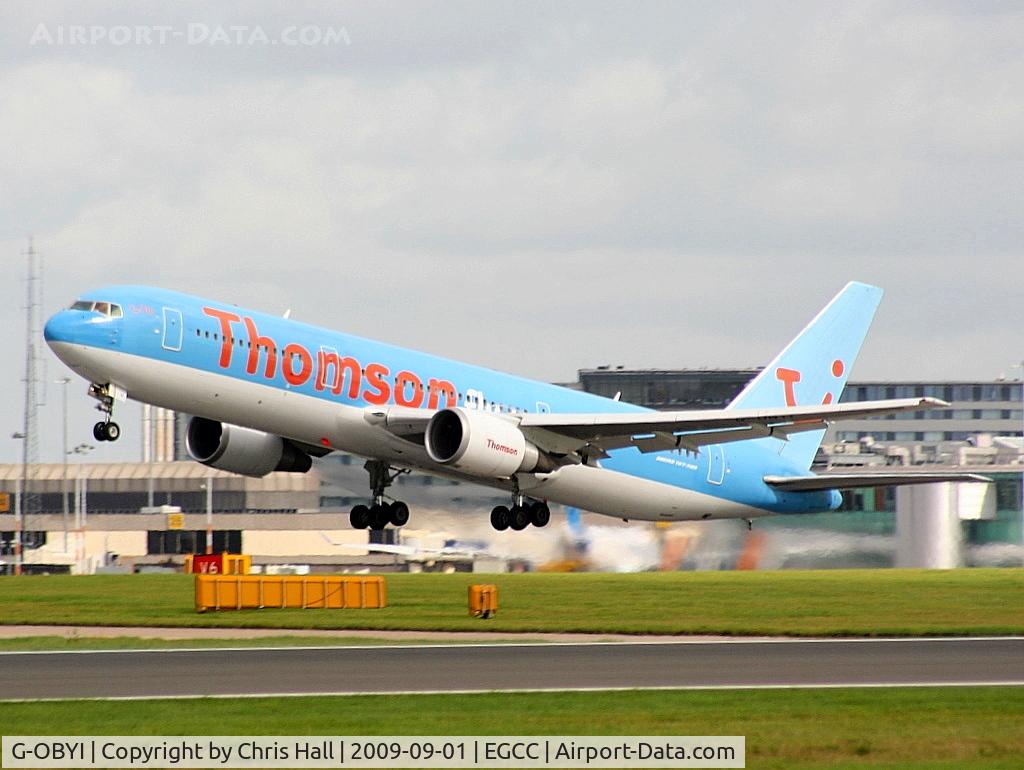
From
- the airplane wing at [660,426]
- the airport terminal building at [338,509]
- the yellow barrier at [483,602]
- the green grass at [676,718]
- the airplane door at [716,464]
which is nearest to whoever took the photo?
the green grass at [676,718]

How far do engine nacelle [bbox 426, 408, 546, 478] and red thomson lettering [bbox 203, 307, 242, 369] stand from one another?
193 inches

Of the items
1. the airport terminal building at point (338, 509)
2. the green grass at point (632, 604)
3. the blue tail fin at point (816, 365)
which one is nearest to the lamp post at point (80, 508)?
the airport terminal building at point (338, 509)

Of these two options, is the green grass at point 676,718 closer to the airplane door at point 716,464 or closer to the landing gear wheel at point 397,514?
the landing gear wheel at point 397,514

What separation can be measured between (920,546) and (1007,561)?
335 centimetres

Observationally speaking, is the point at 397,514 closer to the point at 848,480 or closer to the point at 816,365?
the point at 848,480

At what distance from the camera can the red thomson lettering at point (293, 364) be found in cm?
3594

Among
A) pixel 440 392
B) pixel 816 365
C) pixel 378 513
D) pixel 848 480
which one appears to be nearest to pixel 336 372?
pixel 440 392

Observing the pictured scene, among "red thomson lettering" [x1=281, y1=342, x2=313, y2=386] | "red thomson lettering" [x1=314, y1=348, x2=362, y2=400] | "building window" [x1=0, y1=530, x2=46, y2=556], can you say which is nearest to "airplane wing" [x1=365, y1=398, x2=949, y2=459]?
"red thomson lettering" [x1=314, y1=348, x2=362, y2=400]

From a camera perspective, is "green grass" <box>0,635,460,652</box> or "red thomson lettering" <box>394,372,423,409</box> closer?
"green grass" <box>0,635,460,652</box>

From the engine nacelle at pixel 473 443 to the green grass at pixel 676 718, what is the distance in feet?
36.9

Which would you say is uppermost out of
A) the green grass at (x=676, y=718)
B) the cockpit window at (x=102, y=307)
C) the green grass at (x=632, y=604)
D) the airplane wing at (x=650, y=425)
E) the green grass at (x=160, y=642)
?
the cockpit window at (x=102, y=307)

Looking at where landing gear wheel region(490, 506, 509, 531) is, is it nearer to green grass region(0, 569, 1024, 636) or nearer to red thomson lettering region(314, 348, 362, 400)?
green grass region(0, 569, 1024, 636)

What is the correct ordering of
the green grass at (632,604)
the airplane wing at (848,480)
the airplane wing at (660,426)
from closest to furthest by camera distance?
the airplane wing at (660,426), the green grass at (632,604), the airplane wing at (848,480)

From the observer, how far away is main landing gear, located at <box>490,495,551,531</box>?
41688mm
